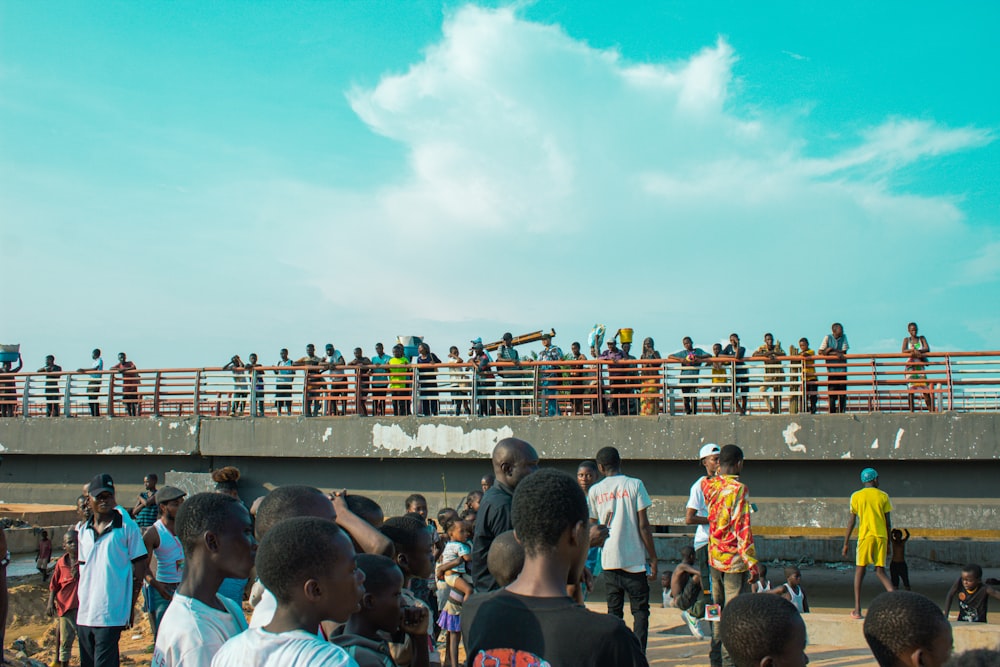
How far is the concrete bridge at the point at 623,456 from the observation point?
11.6 metres

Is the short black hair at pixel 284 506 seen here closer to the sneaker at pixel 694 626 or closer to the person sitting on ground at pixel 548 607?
the person sitting on ground at pixel 548 607

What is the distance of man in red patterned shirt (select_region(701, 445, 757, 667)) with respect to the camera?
619 cm

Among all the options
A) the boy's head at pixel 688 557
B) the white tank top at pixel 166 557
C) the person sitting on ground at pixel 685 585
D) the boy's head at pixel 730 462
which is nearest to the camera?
the boy's head at pixel 730 462

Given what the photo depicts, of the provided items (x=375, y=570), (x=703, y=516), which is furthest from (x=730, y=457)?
(x=375, y=570)

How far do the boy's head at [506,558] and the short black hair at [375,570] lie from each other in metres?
0.79

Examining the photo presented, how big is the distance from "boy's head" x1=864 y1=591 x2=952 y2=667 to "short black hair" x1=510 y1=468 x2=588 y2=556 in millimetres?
993

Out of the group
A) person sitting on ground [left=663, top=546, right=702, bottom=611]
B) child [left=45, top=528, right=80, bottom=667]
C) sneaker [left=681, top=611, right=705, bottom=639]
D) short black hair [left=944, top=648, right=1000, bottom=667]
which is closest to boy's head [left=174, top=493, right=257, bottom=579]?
short black hair [left=944, top=648, right=1000, bottom=667]

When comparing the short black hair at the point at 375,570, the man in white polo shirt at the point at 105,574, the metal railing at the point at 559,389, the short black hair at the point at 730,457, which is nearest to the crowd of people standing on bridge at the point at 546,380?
the metal railing at the point at 559,389

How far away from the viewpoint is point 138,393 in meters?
16.4

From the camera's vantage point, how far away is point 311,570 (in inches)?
94.1

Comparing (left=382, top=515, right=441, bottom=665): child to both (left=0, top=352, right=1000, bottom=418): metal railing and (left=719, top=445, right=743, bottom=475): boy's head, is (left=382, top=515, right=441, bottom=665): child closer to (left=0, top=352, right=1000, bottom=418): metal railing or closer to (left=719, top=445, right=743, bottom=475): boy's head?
(left=719, top=445, right=743, bottom=475): boy's head

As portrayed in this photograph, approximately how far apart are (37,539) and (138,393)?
3.14 metres

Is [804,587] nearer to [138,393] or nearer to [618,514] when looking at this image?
[618,514]

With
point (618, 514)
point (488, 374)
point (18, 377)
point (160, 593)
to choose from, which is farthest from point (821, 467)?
point (18, 377)
